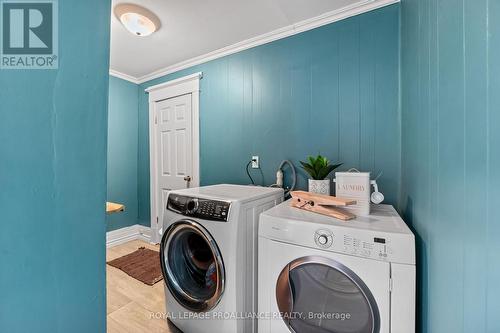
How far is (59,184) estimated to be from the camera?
0.63 m

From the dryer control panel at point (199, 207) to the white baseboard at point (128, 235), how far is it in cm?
204

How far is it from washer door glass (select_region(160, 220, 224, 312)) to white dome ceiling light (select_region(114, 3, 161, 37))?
1674 millimetres

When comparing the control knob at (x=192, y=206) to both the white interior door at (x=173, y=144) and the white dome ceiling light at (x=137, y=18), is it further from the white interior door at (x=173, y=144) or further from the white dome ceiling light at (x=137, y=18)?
the white dome ceiling light at (x=137, y=18)

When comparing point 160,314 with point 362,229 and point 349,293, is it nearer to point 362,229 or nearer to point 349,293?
point 349,293

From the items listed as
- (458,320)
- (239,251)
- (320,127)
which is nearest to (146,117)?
(320,127)

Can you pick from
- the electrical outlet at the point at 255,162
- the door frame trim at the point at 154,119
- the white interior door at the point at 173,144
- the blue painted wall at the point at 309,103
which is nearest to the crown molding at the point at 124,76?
the door frame trim at the point at 154,119

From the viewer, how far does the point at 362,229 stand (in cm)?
90

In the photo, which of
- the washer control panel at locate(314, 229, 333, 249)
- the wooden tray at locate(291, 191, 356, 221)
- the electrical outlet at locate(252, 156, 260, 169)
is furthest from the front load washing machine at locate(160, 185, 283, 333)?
the electrical outlet at locate(252, 156, 260, 169)

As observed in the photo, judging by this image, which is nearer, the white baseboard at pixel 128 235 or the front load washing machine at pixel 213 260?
the front load washing machine at pixel 213 260

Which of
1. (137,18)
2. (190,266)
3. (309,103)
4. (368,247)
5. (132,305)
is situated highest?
(137,18)

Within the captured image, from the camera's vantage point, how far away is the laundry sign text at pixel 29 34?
0.56m

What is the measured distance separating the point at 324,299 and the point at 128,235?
3.01 metres

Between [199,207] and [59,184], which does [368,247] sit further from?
[59,184]

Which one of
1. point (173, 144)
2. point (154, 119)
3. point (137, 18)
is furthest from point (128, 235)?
point (137, 18)
